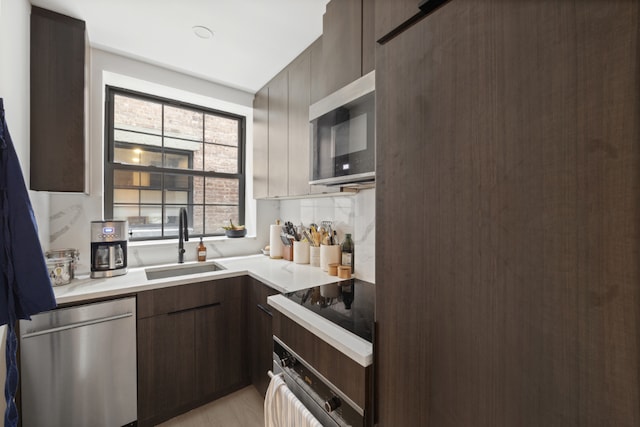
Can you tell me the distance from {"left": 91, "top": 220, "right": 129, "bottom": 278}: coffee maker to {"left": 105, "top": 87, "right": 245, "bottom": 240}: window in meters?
0.49

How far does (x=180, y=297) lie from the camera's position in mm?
1774

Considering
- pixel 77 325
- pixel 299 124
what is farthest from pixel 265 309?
pixel 299 124

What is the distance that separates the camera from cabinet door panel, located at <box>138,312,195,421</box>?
1.66 meters

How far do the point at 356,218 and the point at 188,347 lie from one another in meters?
1.45

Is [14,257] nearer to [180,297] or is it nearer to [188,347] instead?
[180,297]

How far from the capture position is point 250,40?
1854 millimetres

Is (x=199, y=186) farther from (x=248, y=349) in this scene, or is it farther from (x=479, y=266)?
(x=479, y=266)

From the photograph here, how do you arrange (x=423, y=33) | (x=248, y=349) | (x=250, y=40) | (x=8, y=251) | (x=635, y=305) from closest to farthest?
(x=635, y=305)
(x=423, y=33)
(x=8, y=251)
(x=250, y=40)
(x=248, y=349)

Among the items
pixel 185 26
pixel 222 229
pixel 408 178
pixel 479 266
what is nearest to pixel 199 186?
pixel 222 229

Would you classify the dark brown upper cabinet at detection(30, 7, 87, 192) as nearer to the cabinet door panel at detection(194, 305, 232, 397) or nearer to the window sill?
the window sill

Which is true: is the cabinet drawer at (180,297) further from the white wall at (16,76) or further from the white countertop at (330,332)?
the white countertop at (330,332)

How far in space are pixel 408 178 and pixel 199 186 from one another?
247 cm

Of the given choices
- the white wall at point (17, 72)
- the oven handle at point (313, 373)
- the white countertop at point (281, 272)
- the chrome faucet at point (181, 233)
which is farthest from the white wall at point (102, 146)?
the oven handle at point (313, 373)

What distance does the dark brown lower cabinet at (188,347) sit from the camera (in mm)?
1671
